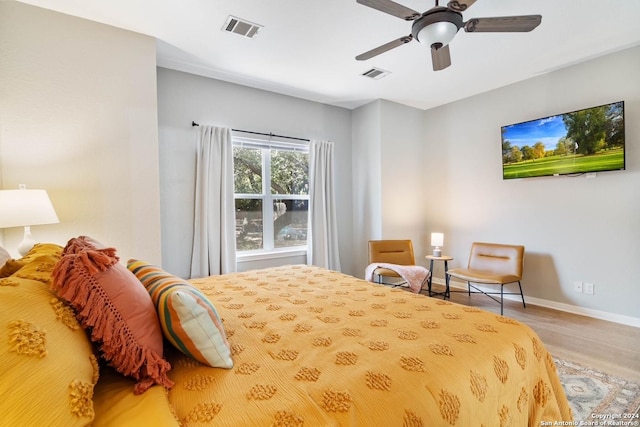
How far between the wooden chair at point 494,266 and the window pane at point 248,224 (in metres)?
2.53

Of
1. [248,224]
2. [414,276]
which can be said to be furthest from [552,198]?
[248,224]

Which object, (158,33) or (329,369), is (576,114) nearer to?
(329,369)

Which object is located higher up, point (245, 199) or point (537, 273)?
point (245, 199)

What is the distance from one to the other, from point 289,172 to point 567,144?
3341 mm

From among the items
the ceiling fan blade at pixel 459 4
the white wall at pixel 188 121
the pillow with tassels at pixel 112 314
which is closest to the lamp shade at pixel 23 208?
the white wall at pixel 188 121

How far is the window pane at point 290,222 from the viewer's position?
4.00 m

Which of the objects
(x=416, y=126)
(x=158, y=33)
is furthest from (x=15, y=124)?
(x=416, y=126)

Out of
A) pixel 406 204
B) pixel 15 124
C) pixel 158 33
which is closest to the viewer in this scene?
pixel 15 124

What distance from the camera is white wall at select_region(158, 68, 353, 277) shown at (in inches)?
124

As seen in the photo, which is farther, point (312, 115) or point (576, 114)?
point (312, 115)

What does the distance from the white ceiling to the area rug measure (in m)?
2.79

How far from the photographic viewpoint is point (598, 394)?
1837mm

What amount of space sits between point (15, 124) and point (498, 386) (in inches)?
133

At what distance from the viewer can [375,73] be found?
3.38 metres
